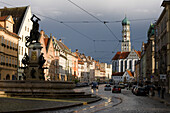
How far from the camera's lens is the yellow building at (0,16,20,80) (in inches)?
2240

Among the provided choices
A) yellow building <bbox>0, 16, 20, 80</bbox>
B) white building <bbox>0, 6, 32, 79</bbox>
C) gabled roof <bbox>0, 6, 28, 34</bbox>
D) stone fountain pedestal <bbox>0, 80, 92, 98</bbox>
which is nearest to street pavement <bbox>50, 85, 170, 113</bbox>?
stone fountain pedestal <bbox>0, 80, 92, 98</bbox>

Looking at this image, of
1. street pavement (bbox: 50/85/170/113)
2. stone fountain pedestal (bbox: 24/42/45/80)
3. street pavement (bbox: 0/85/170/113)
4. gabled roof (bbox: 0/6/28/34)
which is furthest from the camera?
gabled roof (bbox: 0/6/28/34)

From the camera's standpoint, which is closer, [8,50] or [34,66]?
[34,66]

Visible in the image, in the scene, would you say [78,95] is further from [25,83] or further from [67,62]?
[67,62]

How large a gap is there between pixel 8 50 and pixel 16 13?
44.1 feet

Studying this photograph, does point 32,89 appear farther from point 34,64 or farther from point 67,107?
point 67,107

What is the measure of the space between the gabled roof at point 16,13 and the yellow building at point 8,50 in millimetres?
4835

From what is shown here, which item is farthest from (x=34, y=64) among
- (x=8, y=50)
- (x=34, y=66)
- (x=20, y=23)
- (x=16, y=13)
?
(x=16, y=13)

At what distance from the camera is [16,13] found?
7081 cm

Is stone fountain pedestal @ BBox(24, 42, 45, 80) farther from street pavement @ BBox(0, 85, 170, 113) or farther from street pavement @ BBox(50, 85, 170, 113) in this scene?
street pavement @ BBox(50, 85, 170, 113)

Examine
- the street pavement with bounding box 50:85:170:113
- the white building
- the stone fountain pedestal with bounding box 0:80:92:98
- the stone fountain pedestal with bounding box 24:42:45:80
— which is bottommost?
the street pavement with bounding box 50:85:170:113

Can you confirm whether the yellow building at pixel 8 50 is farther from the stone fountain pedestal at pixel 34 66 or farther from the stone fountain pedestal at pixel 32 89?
the stone fountain pedestal at pixel 32 89

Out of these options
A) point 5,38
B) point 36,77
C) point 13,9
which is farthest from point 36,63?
point 13,9

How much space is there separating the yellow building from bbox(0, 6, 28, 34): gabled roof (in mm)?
4835
